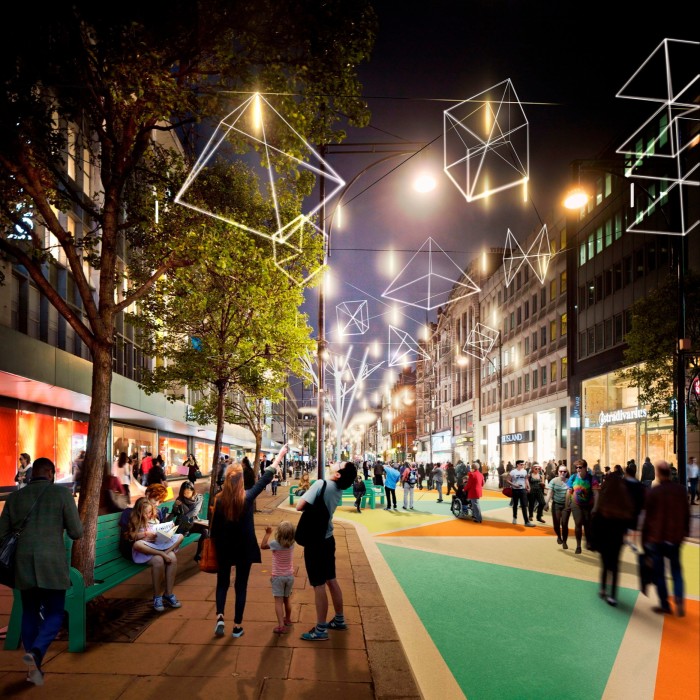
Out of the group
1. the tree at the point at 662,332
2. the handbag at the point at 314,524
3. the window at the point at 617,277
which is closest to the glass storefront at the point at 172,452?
the window at the point at 617,277

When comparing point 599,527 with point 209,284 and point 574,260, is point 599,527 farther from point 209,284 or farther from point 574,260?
point 574,260

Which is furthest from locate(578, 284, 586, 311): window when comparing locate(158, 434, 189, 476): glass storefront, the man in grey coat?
the man in grey coat

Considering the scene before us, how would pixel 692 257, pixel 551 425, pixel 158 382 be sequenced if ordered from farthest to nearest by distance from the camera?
pixel 551 425, pixel 692 257, pixel 158 382

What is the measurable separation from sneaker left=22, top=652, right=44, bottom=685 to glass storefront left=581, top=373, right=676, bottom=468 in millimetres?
30104

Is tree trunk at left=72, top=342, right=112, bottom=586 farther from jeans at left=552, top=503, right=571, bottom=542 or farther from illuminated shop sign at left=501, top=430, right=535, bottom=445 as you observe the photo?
illuminated shop sign at left=501, top=430, right=535, bottom=445

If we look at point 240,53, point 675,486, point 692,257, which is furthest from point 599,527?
point 692,257

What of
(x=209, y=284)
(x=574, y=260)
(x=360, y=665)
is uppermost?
(x=574, y=260)

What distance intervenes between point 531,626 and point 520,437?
155 feet

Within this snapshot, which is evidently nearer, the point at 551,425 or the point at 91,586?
the point at 91,586

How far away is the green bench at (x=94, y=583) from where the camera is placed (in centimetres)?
636

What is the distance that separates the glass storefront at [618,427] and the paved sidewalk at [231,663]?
27.3m

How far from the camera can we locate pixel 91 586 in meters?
7.40

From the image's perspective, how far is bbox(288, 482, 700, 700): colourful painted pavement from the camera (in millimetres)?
5730

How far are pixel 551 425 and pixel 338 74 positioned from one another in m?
41.6
